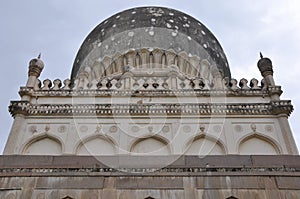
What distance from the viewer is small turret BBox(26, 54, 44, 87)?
31.9 ft

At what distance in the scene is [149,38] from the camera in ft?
46.7

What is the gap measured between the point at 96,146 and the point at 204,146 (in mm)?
2407

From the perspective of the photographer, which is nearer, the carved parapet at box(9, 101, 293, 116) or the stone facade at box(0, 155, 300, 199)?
the stone facade at box(0, 155, 300, 199)

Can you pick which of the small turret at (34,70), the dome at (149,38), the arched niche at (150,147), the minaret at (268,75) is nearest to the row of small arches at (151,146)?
the arched niche at (150,147)

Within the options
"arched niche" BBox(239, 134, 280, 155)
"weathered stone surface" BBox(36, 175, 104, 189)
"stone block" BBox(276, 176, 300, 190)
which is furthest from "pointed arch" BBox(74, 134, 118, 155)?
"stone block" BBox(276, 176, 300, 190)

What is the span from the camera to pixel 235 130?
345 inches

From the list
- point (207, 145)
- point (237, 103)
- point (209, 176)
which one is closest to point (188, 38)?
point (237, 103)

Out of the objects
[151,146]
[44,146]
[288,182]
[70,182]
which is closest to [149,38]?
[151,146]

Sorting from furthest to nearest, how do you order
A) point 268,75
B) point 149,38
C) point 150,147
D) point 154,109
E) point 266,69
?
point 149,38 → point 266,69 → point 268,75 → point 154,109 → point 150,147

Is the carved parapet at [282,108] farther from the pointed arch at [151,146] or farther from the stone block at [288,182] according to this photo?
the pointed arch at [151,146]

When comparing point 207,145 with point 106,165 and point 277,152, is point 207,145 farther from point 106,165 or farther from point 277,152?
point 106,165

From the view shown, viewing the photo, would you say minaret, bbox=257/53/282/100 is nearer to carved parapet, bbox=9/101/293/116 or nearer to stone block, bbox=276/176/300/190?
carved parapet, bbox=9/101/293/116

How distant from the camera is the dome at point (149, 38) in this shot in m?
14.0

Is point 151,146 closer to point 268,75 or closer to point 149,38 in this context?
point 268,75
